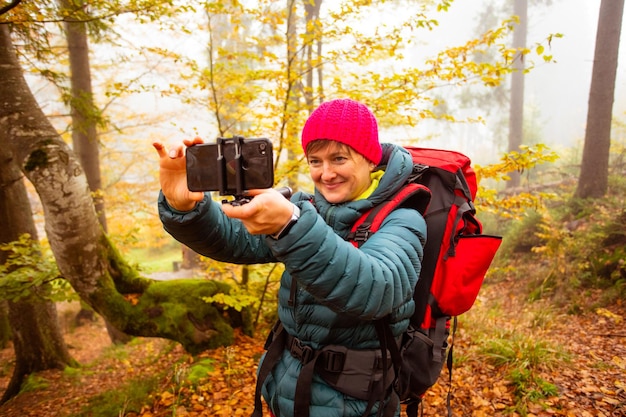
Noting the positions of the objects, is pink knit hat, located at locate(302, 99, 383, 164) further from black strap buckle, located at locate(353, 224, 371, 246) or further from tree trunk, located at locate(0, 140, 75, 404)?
tree trunk, located at locate(0, 140, 75, 404)

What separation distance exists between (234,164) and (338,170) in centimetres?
70

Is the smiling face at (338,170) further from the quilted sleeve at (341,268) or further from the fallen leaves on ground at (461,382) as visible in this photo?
the fallen leaves on ground at (461,382)

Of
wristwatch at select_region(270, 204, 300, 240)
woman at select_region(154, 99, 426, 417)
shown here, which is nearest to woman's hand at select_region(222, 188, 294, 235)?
wristwatch at select_region(270, 204, 300, 240)

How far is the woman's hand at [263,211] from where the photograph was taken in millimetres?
1053

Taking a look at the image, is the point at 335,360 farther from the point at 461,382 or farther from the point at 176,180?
the point at 461,382

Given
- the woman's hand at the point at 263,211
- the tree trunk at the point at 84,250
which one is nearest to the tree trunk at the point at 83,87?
the tree trunk at the point at 84,250

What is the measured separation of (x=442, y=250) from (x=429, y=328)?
486mm

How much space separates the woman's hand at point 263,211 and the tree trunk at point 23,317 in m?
5.28

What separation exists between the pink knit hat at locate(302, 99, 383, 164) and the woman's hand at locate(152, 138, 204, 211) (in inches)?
25.1

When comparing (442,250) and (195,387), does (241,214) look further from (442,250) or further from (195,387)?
(195,387)

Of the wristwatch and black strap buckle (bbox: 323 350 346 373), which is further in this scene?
black strap buckle (bbox: 323 350 346 373)

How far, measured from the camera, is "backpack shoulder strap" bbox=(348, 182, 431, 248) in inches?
60.6

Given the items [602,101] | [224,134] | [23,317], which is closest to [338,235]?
[224,134]

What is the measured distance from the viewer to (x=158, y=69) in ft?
32.0
